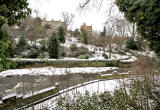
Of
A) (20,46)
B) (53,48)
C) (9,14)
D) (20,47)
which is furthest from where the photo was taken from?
(20,46)

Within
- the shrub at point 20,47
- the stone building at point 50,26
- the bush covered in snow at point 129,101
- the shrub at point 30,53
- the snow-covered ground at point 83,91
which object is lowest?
the snow-covered ground at point 83,91

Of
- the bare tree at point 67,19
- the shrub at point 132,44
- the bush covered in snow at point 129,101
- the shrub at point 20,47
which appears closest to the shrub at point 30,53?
the shrub at point 20,47

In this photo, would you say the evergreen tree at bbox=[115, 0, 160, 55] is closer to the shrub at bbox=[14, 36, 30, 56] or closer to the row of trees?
the row of trees

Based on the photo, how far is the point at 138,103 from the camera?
8.75 ft

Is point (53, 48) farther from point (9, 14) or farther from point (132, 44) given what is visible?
point (132, 44)

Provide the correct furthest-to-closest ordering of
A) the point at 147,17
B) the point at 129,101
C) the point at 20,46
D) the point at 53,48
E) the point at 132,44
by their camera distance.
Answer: the point at 132,44, the point at 20,46, the point at 53,48, the point at 147,17, the point at 129,101

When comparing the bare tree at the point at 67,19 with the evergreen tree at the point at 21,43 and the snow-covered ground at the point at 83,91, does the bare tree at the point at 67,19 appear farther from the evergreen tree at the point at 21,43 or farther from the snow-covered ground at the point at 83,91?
the snow-covered ground at the point at 83,91

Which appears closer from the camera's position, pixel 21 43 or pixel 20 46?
pixel 20 46

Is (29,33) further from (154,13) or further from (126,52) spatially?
(126,52)

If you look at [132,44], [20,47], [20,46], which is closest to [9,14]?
[20,47]

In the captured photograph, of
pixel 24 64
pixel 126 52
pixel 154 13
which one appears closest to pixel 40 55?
pixel 24 64

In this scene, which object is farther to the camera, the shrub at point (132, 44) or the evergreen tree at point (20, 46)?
the shrub at point (132, 44)

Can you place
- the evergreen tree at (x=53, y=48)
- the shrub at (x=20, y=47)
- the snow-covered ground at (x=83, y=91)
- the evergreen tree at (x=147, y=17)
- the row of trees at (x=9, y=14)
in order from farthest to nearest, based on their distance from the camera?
the shrub at (x=20, y=47) → the evergreen tree at (x=53, y=48) → the snow-covered ground at (x=83, y=91) → the evergreen tree at (x=147, y=17) → the row of trees at (x=9, y=14)

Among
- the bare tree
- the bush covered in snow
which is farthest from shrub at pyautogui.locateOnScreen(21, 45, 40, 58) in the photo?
the bare tree
